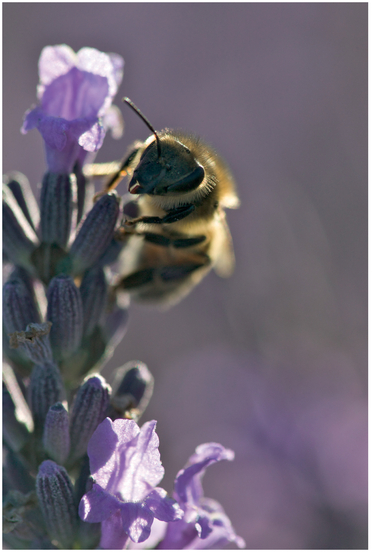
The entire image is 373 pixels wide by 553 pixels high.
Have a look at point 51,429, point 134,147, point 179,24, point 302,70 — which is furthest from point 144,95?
point 51,429

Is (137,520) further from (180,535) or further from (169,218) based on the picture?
(169,218)

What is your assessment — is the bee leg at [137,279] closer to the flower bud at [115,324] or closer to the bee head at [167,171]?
the flower bud at [115,324]

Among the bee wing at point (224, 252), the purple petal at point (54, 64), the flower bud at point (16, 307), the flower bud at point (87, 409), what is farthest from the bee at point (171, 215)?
the flower bud at point (87, 409)

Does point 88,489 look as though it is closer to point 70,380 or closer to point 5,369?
point 70,380

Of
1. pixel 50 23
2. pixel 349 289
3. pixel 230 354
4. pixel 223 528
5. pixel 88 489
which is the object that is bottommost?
pixel 230 354

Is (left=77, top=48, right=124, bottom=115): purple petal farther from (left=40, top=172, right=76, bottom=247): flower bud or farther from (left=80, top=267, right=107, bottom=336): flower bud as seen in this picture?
(left=80, top=267, right=107, bottom=336): flower bud

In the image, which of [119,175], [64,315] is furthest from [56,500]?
[119,175]
